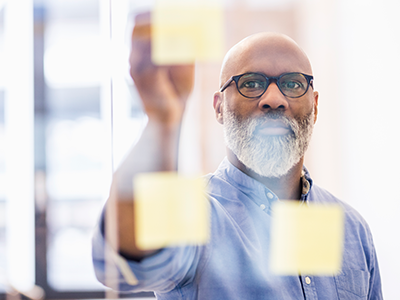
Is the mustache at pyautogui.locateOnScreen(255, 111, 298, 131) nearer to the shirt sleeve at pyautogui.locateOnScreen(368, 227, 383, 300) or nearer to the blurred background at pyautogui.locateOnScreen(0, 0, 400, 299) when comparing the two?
the shirt sleeve at pyautogui.locateOnScreen(368, 227, 383, 300)

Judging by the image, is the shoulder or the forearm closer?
the forearm

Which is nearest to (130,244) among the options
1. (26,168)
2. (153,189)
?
(153,189)

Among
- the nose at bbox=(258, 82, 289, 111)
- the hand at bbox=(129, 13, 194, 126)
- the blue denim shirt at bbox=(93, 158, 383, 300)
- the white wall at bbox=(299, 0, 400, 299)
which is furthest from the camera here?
the white wall at bbox=(299, 0, 400, 299)

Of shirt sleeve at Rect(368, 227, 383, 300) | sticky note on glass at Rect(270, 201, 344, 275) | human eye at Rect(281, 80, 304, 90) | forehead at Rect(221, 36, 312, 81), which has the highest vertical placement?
forehead at Rect(221, 36, 312, 81)

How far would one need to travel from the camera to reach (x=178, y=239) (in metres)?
0.46

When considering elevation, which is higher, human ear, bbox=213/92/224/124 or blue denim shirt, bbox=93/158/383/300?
human ear, bbox=213/92/224/124

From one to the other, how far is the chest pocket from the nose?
0.98 ft

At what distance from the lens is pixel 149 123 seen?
348 mm

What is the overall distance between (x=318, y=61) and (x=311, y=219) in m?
0.45

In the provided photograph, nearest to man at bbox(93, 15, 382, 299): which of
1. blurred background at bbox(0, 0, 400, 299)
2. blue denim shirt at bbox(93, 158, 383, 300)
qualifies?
blue denim shirt at bbox(93, 158, 383, 300)

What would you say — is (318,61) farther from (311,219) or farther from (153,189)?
(153,189)

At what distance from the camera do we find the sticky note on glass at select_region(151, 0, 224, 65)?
554 millimetres

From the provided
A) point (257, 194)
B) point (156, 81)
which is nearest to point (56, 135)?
point (257, 194)

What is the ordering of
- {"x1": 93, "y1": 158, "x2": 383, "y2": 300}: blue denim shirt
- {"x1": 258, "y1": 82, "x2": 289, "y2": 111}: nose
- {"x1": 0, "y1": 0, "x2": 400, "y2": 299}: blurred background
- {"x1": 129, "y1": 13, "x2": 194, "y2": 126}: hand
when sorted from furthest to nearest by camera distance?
{"x1": 0, "y1": 0, "x2": 400, "y2": 299}: blurred background < {"x1": 258, "y1": 82, "x2": 289, "y2": 111}: nose < {"x1": 93, "y1": 158, "x2": 383, "y2": 300}: blue denim shirt < {"x1": 129, "y1": 13, "x2": 194, "y2": 126}: hand
